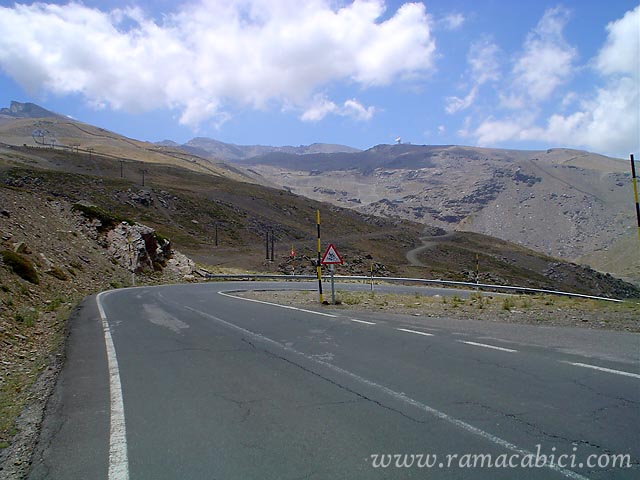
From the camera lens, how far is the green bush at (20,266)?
19.2m

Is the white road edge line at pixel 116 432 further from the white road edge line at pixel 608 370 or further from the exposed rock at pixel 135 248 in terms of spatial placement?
the exposed rock at pixel 135 248

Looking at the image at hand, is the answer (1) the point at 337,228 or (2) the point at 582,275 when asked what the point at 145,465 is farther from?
(1) the point at 337,228

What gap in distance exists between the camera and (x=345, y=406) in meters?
5.77

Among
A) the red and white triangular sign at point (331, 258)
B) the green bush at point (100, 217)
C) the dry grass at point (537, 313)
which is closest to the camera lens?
the dry grass at point (537, 313)

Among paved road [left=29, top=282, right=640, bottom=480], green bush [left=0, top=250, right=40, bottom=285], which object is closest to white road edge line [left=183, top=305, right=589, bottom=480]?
paved road [left=29, top=282, right=640, bottom=480]

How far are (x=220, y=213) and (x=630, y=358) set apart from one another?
101 m

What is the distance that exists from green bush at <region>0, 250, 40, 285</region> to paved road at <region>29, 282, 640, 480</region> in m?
11.4

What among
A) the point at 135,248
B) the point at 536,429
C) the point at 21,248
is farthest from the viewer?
the point at 135,248

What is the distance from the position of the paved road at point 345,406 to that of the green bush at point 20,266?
11.4 metres

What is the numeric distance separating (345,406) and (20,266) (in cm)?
1881

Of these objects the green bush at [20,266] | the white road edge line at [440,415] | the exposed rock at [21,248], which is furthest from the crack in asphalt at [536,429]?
the exposed rock at [21,248]

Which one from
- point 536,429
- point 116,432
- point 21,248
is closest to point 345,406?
point 536,429

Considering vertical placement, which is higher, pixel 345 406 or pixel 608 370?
pixel 608 370

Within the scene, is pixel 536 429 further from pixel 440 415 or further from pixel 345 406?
pixel 345 406
